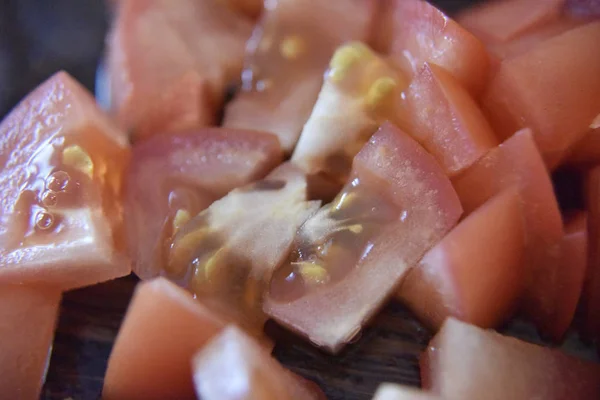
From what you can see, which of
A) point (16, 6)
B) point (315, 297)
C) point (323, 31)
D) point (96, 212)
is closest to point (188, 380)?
point (315, 297)

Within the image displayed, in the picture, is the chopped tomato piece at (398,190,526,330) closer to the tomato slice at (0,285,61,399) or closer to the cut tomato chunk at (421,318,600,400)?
the cut tomato chunk at (421,318,600,400)

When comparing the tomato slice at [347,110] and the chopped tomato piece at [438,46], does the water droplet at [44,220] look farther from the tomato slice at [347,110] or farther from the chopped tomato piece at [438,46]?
the chopped tomato piece at [438,46]

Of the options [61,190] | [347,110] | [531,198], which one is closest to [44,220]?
[61,190]

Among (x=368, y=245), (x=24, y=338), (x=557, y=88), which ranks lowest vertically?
(x=24, y=338)

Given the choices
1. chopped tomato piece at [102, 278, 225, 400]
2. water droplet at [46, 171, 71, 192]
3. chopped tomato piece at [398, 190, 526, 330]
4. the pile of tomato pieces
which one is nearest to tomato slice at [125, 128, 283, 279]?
the pile of tomato pieces

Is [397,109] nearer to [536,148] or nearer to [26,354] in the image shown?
[536,148]

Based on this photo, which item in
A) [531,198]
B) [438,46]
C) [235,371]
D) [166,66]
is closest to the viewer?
[235,371]

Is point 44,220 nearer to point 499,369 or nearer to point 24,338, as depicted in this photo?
point 24,338
